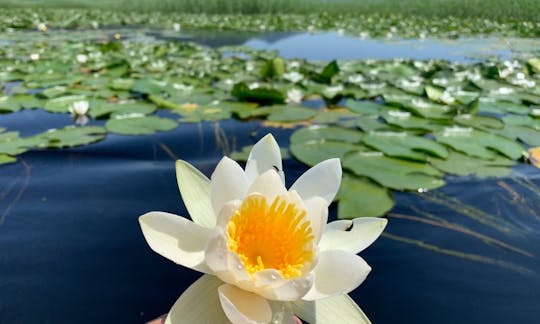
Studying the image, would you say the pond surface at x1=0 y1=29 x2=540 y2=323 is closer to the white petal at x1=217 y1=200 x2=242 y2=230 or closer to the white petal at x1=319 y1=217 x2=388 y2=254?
the white petal at x1=319 y1=217 x2=388 y2=254

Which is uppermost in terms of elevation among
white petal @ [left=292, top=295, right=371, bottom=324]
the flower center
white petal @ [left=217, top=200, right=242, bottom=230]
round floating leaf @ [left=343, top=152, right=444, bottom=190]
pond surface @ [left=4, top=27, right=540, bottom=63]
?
white petal @ [left=217, top=200, right=242, bottom=230]

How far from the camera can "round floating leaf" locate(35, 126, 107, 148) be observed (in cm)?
218

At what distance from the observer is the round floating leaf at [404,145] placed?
2.08 metres

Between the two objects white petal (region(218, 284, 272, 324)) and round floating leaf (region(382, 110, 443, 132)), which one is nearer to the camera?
white petal (region(218, 284, 272, 324))

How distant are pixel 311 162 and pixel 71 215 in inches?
41.3

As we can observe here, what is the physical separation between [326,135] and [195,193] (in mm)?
1491

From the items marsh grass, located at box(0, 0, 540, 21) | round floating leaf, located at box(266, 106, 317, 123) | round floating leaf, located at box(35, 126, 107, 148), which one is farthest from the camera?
marsh grass, located at box(0, 0, 540, 21)

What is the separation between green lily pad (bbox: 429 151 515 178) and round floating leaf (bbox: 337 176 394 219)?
18.0 inches

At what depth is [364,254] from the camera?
4.51 ft

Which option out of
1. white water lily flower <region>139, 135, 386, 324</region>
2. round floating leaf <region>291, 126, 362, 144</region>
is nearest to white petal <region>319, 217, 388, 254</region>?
white water lily flower <region>139, 135, 386, 324</region>

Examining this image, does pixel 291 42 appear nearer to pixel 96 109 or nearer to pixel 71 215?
pixel 96 109

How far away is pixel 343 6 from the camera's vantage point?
2011 cm

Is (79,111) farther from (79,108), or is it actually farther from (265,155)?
(265,155)

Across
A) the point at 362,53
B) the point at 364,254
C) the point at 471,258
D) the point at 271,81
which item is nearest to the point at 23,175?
the point at 364,254
